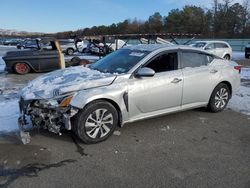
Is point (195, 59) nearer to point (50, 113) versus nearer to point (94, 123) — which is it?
point (94, 123)

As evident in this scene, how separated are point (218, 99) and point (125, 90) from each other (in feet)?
8.55

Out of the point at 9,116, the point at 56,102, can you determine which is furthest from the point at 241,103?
the point at 9,116

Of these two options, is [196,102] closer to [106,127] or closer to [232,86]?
[232,86]

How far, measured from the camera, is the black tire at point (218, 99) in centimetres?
618

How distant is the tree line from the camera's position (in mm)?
60750

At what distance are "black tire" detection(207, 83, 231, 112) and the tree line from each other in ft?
164

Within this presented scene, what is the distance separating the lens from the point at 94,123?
14.8ft

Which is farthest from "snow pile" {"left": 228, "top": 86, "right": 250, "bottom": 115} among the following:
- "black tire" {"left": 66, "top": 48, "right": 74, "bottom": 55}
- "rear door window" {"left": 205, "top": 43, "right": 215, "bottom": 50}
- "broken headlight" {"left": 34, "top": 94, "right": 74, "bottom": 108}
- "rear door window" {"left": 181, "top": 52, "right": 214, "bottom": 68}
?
"black tire" {"left": 66, "top": 48, "right": 74, "bottom": 55}

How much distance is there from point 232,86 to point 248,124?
1137 millimetres

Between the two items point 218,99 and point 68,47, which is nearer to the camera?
point 218,99

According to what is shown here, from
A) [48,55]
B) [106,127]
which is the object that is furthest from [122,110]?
[48,55]

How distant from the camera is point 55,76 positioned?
5.20 m

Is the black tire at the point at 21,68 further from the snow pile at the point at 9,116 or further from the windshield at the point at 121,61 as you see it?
the windshield at the point at 121,61

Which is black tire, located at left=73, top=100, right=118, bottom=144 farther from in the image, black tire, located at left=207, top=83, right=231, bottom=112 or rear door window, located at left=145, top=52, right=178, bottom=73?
black tire, located at left=207, top=83, right=231, bottom=112
